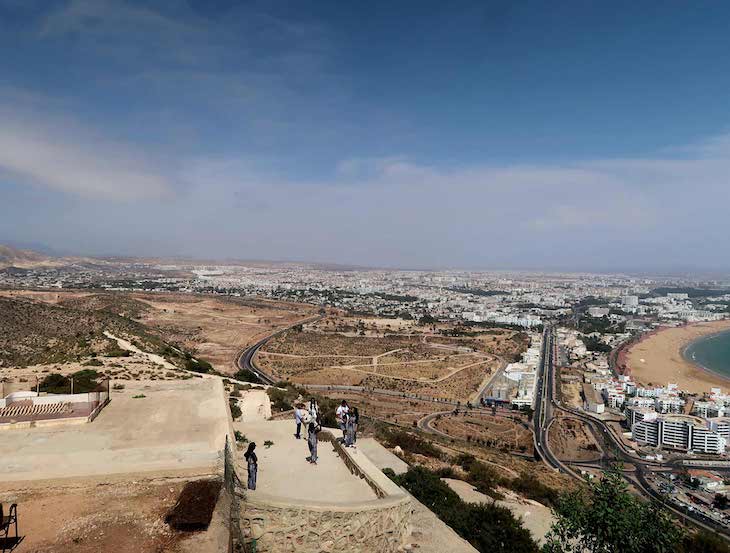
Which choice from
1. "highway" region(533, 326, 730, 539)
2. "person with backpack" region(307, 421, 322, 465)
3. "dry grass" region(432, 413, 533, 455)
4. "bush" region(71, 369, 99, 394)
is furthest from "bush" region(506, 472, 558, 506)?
"dry grass" region(432, 413, 533, 455)

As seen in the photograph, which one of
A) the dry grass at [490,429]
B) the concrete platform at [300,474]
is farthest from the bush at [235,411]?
the dry grass at [490,429]

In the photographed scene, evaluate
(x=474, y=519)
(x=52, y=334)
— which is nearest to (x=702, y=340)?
(x=474, y=519)

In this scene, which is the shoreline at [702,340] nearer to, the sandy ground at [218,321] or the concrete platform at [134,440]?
the sandy ground at [218,321]

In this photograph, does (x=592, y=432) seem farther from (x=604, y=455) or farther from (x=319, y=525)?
(x=319, y=525)

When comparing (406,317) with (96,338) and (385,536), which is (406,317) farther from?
(385,536)

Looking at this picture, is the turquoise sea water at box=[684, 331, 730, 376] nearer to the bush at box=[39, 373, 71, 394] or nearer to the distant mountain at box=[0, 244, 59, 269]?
the bush at box=[39, 373, 71, 394]

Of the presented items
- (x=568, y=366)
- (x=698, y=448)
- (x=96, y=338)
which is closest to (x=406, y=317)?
(x=568, y=366)

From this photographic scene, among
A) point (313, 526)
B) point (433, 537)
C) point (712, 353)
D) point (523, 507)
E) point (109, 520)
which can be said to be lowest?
point (712, 353)
